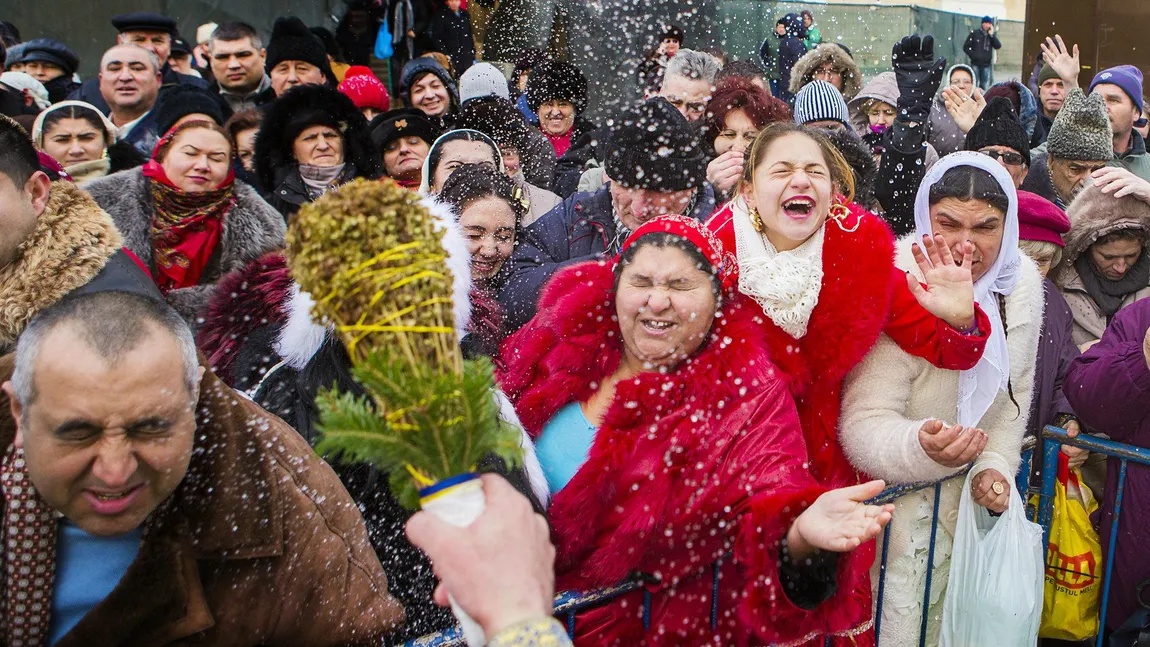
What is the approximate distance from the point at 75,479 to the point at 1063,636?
369 centimetres

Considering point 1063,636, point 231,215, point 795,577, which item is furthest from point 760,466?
point 231,215

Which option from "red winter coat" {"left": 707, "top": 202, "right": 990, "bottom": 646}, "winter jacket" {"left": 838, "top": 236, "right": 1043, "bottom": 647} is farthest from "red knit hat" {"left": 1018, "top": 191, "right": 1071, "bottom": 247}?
"red winter coat" {"left": 707, "top": 202, "right": 990, "bottom": 646}

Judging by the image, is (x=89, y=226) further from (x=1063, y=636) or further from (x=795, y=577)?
(x=1063, y=636)

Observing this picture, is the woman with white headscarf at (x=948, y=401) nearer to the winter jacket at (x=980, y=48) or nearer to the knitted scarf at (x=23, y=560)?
the knitted scarf at (x=23, y=560)

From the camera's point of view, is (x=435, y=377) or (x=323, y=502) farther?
(x=323, y=502)

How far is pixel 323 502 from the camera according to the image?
8.02 feet

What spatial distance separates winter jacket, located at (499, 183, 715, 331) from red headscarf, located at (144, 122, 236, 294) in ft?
4.50

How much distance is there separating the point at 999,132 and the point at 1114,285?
1442 mm

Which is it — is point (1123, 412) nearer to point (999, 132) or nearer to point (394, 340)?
point (999, 132)

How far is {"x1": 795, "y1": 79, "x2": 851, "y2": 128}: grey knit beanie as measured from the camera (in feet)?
19.9

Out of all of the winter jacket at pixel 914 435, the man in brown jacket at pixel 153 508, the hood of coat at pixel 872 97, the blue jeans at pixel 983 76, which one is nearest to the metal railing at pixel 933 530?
the winter jacket at pixel 914 435

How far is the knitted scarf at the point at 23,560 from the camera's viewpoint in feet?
7.22

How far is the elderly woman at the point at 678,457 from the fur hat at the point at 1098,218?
8.19 ft

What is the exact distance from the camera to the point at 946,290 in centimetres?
338
